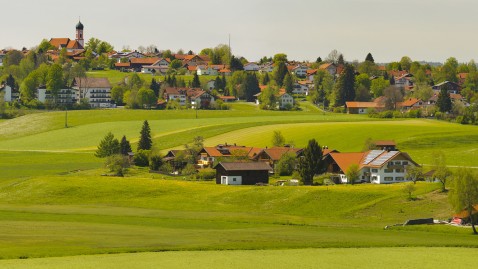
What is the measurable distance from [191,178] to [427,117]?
7889 centimetres

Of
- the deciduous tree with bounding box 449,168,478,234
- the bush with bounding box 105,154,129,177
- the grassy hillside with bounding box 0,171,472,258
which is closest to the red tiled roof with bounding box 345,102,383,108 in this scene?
the bush with bounding box 105,154,129,177

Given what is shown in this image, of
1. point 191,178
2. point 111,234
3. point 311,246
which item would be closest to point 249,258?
point 311,246

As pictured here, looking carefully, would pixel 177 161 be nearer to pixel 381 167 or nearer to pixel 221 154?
pixel 221 154

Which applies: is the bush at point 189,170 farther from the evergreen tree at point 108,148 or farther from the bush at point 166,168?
the evergreen tree at point 108,148

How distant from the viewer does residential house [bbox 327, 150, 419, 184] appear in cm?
9838

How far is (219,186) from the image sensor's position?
92438mm

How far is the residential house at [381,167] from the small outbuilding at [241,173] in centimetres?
795

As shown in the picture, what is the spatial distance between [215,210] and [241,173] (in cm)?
1927

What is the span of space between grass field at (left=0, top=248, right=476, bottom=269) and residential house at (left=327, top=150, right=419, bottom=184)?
45.8m

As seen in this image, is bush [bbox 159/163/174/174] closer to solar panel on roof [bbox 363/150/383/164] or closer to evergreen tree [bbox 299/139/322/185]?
→ evergreen tree [bbox 299/139/322/185]

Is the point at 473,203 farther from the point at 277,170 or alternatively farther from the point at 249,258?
the point at 277,170

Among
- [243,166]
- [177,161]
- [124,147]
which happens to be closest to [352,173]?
[243,166]

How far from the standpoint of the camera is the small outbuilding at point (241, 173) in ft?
319

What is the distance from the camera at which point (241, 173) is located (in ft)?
322
